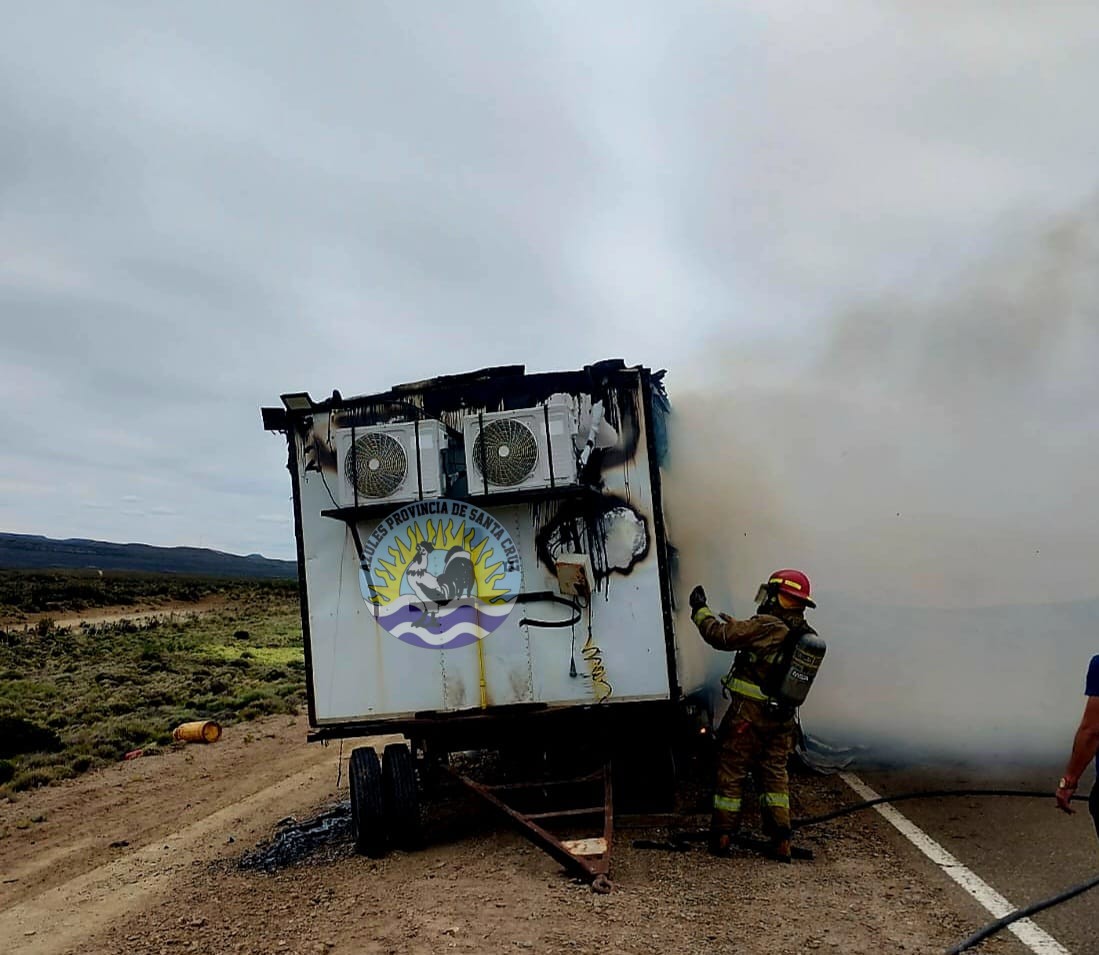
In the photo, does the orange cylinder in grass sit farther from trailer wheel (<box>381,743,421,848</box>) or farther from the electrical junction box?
the electrical junction box

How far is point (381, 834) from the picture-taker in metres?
7.20

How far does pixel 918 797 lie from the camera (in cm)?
781

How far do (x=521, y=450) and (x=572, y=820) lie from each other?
2.96 m

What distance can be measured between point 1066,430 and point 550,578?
5.74 metres

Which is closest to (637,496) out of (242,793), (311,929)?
(311,929)

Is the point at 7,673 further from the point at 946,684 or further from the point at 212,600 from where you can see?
the point at 212,600

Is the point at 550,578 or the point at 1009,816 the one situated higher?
the point at 550,578

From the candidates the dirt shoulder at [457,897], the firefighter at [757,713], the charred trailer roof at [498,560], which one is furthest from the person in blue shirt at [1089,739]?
the charred trailer roof at [498,560]

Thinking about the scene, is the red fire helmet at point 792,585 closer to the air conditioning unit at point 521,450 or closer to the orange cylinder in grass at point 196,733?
the air conditioning unit at point 521,450

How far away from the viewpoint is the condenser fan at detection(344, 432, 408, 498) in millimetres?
7035

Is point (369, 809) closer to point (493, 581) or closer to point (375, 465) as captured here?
point (493, 581)

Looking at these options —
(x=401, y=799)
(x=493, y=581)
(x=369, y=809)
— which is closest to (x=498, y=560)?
(x=493, y=581)

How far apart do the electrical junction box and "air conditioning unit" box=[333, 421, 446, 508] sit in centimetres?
103

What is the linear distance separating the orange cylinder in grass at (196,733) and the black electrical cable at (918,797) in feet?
34.2
